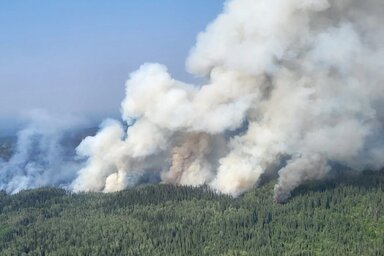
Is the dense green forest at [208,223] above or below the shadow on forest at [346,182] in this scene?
below

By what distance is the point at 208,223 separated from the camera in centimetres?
14375

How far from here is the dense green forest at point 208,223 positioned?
13038 cm

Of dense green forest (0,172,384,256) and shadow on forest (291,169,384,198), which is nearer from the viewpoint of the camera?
dense green forest (0,172,384,256)

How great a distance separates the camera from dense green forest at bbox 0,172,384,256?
130 meters

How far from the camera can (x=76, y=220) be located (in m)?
155

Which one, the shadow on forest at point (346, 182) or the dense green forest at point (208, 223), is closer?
the dense green forest at point (208, 223)

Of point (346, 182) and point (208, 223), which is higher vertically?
point (346, 182)

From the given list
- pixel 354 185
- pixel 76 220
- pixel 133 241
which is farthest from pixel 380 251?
pixel 76 220

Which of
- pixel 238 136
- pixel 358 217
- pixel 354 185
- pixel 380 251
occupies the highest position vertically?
pixel 238 136

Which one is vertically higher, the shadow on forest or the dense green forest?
the shadow on forest

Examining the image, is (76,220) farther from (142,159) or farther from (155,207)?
(142,159)

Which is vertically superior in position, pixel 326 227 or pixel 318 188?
pixel 318 188

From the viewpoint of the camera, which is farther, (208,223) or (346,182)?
(346,182)

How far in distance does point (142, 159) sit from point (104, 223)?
46166mm
